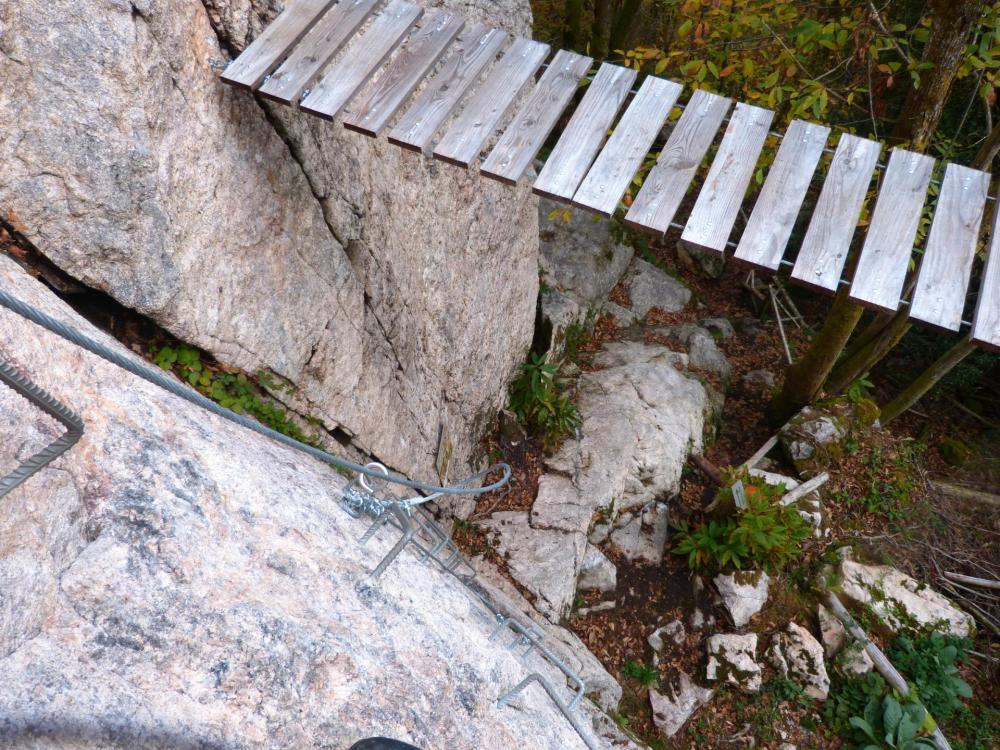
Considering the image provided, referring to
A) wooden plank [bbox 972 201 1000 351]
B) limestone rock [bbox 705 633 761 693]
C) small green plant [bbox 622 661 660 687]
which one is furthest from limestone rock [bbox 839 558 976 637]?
wooden plank [bbox 972 201 1000 351]

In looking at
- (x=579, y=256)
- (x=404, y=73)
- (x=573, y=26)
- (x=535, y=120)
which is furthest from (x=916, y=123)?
(x=573, y=26)

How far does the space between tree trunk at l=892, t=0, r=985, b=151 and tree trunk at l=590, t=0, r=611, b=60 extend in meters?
5.80

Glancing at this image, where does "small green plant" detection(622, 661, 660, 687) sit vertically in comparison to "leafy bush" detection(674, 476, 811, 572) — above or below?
below

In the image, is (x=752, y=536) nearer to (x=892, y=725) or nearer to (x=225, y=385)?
(x=892, y=725)

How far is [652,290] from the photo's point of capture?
11.1m

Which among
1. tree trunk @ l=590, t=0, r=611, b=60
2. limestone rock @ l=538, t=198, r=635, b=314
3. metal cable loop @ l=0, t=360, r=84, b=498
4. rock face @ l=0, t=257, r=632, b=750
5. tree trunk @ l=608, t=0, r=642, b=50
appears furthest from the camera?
tree trunk @ l=608, t=0, r=642, b=50

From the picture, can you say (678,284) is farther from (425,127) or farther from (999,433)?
(425,127)

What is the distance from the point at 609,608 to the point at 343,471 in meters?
4.33

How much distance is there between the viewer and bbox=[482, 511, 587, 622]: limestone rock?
6828mm

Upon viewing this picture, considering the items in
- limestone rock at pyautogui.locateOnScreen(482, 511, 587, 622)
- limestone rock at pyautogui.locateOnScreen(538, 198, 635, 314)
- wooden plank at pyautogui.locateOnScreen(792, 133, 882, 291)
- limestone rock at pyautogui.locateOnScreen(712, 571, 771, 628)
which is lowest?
limestone rock at pyautogui.locateOnScreen(712, 571, 771, 628)

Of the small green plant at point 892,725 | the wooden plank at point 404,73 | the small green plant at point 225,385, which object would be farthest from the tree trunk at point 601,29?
the small green plant at point 892,725

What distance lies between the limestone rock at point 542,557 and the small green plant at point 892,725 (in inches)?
140

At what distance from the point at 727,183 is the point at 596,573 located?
530 cm

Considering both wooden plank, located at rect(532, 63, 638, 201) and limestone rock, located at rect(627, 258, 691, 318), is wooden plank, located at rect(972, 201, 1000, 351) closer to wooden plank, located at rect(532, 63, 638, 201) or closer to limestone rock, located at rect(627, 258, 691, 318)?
wooden plank, located at rect(532, 63, 638, 201)
